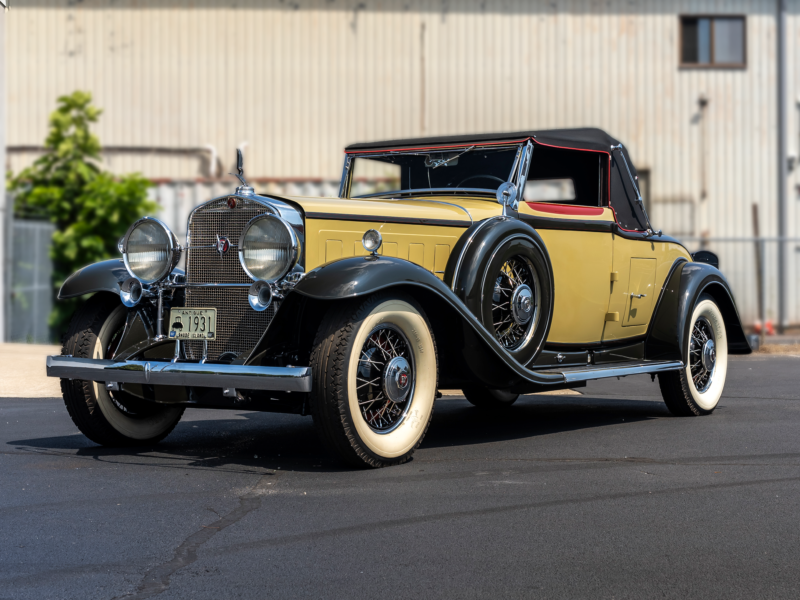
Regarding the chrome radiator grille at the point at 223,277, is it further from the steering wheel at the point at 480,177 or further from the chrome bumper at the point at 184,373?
the steering wheel at the point at 480,177

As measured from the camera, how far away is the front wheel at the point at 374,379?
4.80m

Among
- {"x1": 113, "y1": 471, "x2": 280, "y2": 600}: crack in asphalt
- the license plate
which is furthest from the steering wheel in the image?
{"x1": 113, "y1": 471, "x2": 280, "y2": 600}: crack in asphalt

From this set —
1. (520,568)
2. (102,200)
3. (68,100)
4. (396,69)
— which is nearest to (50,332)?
(102,200)

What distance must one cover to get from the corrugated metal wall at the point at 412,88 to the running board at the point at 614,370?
1238 cm

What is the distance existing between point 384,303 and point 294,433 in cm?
177

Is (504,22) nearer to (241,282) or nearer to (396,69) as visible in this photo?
(396,69)

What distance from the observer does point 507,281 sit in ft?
19.8

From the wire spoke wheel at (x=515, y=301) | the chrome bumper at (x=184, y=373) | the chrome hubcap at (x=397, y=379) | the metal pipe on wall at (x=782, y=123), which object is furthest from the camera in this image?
the metal pipe on wall at (x=782, y=123)

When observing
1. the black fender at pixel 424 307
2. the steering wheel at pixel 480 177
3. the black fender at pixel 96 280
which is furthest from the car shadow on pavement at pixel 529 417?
the black fender at pixel 96 280

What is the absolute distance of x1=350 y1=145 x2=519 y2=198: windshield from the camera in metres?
6.68

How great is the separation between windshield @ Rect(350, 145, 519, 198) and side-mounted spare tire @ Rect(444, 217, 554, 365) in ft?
2.11

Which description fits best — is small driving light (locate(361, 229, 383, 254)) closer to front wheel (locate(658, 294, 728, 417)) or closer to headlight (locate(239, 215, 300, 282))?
headlight (locate(239, 215, 300, 282))

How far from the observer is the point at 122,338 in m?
5.68

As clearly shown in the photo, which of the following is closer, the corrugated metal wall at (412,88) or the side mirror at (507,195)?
the side mirror at (507,195)
